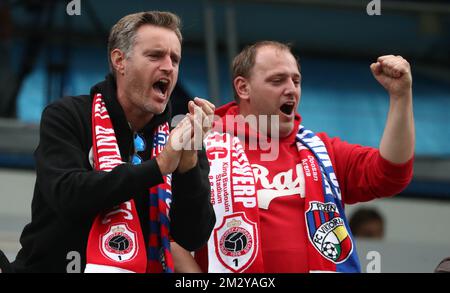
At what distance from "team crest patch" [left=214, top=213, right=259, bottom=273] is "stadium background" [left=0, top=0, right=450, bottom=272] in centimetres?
226

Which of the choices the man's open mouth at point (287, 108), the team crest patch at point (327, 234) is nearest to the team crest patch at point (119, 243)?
the team crest patch at point (327, 234)

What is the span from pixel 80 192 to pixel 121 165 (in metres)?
0.15

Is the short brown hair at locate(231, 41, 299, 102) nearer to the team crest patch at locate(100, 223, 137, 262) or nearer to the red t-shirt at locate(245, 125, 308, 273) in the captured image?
the red t-shirt at locate(245, 125, 308, 273)

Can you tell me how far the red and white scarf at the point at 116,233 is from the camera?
2.98 meters

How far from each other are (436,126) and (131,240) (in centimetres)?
523

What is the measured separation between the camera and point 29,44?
280 inches

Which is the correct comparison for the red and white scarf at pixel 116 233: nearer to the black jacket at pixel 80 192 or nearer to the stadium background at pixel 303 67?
the black jacket at pixel 80 192

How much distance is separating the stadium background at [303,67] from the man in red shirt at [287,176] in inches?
80.9

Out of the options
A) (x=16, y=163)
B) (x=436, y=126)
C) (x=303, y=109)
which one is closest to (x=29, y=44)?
(x=16, y=163)

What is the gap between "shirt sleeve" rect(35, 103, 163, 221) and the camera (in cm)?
294
